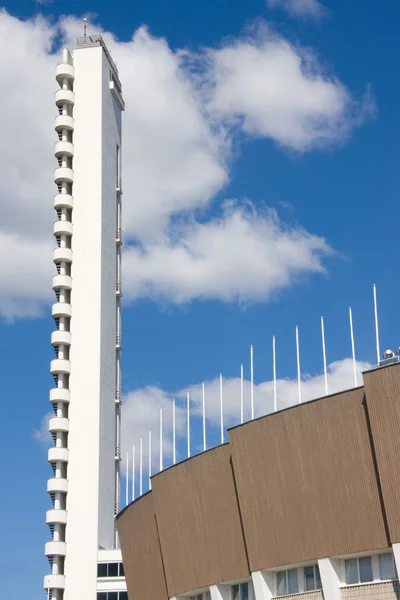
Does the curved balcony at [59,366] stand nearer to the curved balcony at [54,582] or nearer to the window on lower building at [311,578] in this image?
the curved balcony at [54,582]

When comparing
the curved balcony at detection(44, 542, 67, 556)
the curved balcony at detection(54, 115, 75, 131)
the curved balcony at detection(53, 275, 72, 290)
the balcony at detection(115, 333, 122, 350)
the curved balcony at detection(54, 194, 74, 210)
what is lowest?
the curved balcony at detection(44, 542, 67, 556)

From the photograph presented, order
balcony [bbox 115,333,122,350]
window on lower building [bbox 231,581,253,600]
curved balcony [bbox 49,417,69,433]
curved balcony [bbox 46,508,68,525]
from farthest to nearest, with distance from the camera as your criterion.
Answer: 1. balcony [bbox 115,333,122,350]
2. curved balcony [bbox 49,417,69,433]
3. curved balcony [bbox 46,508,68,525]
4. window on lower building [bbox 231,581,253,600]

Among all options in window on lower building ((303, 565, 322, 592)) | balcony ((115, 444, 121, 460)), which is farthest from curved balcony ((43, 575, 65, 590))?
window on lower building ((303, 565, 322, 592))

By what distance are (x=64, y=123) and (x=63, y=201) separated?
726 centimetres

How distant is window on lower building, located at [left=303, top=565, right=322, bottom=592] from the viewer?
42.7 meters

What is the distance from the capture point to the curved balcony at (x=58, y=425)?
3322 inches

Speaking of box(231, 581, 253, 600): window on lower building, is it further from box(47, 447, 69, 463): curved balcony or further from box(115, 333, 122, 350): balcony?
box(115, 333, 122, 350): balcony

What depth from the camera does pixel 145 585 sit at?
56125mm

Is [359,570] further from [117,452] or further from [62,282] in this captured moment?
[62,282]

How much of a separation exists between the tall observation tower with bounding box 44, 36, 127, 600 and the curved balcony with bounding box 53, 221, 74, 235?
9 cm

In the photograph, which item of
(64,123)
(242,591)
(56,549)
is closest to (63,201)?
(64,123)

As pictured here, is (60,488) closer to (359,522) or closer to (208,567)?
(208,567)

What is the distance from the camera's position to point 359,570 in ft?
135

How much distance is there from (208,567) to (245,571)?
2817 millimetres
